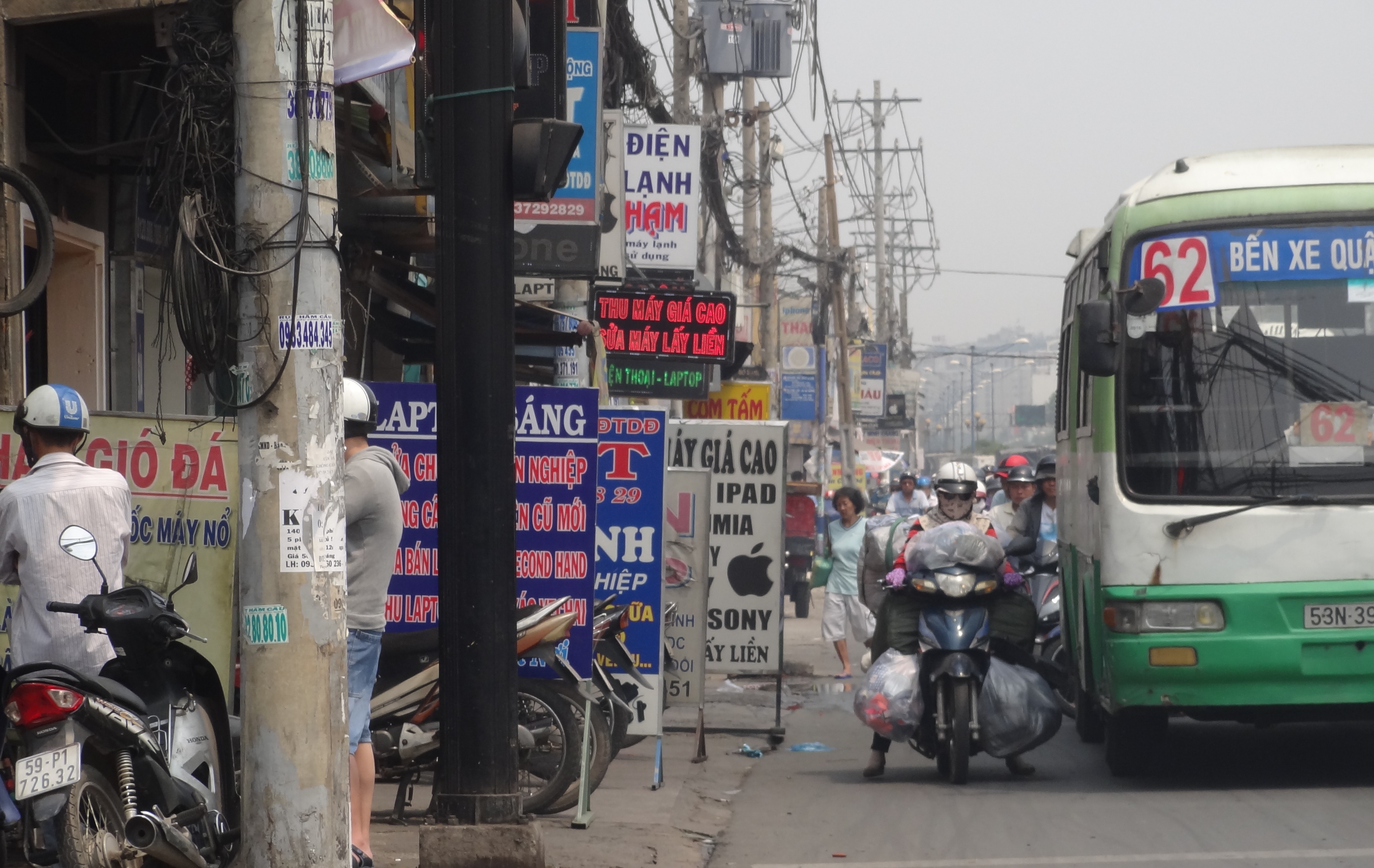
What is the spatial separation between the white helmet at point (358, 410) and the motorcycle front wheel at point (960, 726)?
397 centimetres

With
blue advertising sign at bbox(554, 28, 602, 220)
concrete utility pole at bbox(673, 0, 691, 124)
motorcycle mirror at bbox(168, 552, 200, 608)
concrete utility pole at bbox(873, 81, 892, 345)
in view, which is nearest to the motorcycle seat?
motorcycle mirror at bbox(168, 552, 200, 608)

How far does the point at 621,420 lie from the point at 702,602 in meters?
1.63

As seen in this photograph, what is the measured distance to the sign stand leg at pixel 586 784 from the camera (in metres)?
7.47

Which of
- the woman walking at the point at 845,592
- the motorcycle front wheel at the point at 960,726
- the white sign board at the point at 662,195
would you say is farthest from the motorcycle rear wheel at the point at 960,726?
the white sign board at the point at 662,195

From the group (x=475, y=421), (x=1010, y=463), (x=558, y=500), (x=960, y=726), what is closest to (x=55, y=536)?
(x=475, y=421)

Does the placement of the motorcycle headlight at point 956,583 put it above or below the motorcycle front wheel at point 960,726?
above

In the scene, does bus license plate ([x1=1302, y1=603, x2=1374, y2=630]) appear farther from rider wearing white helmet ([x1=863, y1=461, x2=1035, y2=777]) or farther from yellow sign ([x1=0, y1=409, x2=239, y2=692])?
yellow sign ([x1=0, y1=409, x2=239, y2=692])

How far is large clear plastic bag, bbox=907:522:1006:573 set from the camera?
377 inches

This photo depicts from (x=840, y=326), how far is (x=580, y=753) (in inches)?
1153

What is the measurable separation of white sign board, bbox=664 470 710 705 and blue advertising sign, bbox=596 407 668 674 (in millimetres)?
1059

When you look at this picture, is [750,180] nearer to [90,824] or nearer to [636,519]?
[636,519]

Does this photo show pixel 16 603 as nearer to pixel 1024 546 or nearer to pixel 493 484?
pixel 493 484

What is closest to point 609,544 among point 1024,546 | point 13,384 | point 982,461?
point 1024,546

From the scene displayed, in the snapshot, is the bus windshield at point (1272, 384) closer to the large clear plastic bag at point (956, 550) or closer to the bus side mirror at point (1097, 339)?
the bus side mirror at point (1097, 339)
